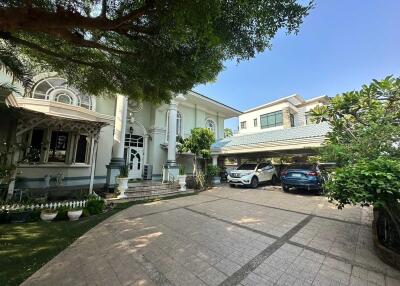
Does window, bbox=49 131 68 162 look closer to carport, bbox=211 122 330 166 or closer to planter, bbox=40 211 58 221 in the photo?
planter, bbox=40 211 58 221

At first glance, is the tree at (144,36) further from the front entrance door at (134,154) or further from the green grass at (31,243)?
the front entrance door at (134,154)

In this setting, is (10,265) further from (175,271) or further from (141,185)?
(141,185)

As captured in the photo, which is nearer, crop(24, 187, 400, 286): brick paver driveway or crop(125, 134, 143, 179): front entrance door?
crop(24, 187, 400, 286): brick paver driveway

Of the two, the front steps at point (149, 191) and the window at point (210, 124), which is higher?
the window at point (210, 124)

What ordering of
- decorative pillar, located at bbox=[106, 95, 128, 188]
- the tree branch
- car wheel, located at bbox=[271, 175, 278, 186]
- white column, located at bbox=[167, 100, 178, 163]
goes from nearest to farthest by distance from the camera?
1. the tree branch
2. decorative pillar, located at bbox=[106, 95, 128, 188]
3. white column, located at bbox=[167, 100, 178, 163]
4. car wheel, located at bbox=[271, 175, 278, 186]

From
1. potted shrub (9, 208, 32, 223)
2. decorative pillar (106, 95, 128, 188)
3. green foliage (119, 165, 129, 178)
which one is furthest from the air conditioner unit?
potted shrub (9, 208, 32, 223)

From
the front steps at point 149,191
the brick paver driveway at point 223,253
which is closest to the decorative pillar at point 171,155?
the front steps at point 149,191

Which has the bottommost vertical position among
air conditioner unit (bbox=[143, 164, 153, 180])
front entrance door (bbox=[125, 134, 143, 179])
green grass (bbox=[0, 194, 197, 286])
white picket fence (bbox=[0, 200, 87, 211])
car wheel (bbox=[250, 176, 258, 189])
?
green grass (bbox=[0, 194, 197, 286])

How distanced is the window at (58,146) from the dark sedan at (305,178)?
41.9 ft

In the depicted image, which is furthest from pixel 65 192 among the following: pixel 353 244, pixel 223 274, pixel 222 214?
pixel 353 244

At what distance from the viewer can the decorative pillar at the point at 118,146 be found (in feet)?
33.9

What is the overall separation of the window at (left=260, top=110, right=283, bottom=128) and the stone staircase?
18.1 metres

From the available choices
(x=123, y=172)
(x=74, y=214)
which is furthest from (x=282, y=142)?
(x=74, y=214)

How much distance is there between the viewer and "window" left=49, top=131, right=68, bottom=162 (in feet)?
32.7
